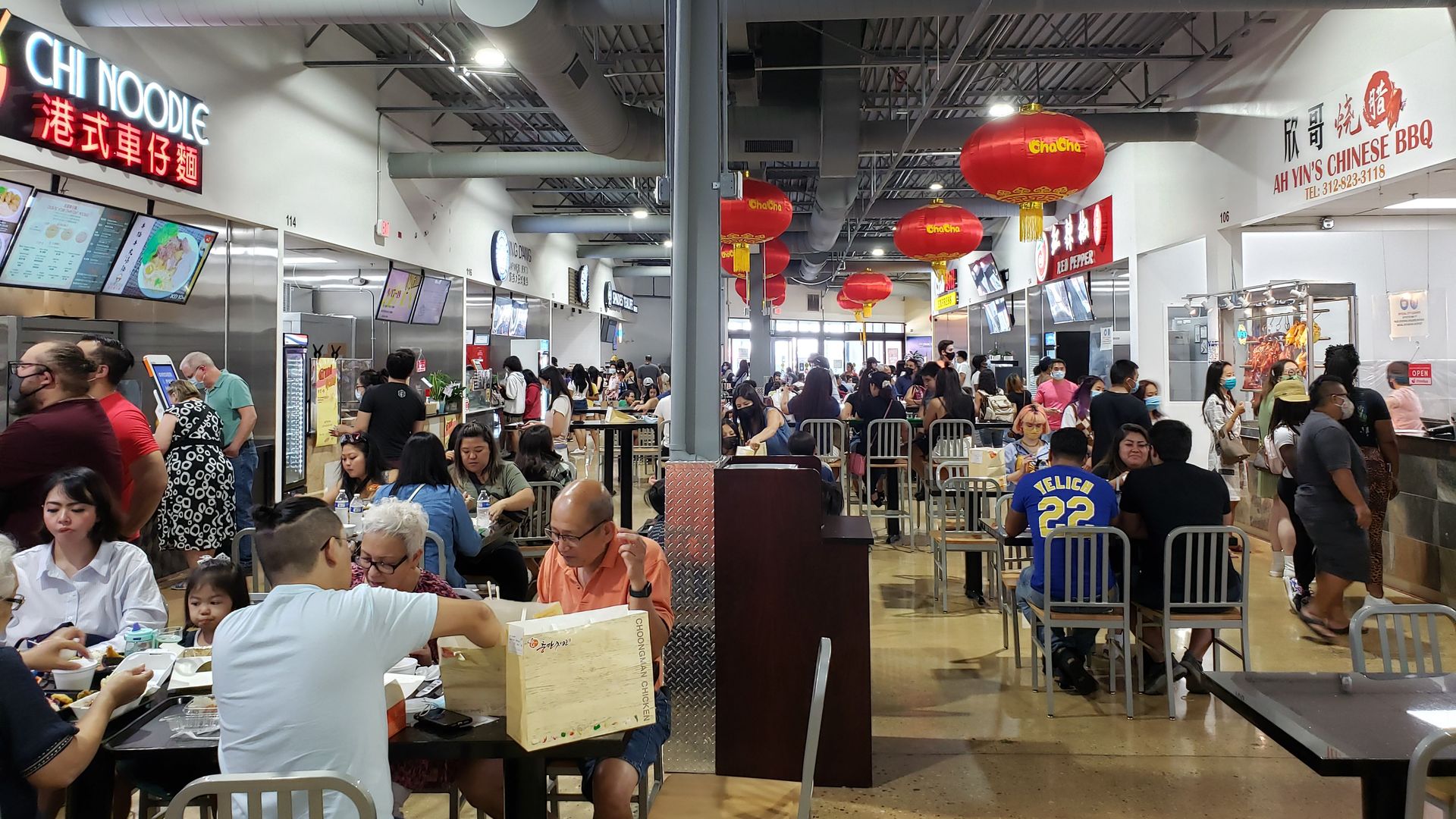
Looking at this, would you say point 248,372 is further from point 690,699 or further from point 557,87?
point 690,699

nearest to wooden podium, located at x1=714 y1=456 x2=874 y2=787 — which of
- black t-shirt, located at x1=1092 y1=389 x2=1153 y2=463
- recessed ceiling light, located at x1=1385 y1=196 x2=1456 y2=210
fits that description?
black t-shirt, located at x1=1092 y1=389 x2=1153 y2=463

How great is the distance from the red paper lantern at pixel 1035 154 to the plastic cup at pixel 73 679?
495 centimetres

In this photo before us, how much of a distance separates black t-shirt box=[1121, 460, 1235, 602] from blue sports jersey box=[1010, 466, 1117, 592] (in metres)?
0.16

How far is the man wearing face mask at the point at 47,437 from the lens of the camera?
11.6 feet

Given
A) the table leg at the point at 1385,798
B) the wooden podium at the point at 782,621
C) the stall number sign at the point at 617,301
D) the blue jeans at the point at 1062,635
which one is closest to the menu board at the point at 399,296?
the wooden podium at the point at 782,621

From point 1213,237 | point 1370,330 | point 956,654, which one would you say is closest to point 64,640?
point 956,654

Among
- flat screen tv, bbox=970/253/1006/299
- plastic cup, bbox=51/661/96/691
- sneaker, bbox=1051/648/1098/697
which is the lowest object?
sneaker, bbox=1051/648/1098/697

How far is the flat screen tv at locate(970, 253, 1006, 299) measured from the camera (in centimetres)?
1719

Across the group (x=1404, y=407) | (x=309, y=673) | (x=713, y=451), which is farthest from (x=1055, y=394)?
(x=309, y=673)

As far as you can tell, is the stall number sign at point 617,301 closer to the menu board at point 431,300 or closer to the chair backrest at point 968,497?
the menu board at point 431,300

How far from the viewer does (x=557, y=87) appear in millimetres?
7012

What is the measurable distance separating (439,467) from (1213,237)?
27.1 feet

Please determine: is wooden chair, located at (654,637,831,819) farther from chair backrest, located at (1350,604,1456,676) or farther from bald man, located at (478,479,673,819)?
chair backrest, located at (1350,604,1456,676)

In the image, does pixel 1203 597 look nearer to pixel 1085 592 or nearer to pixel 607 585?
pixel 1085 592
